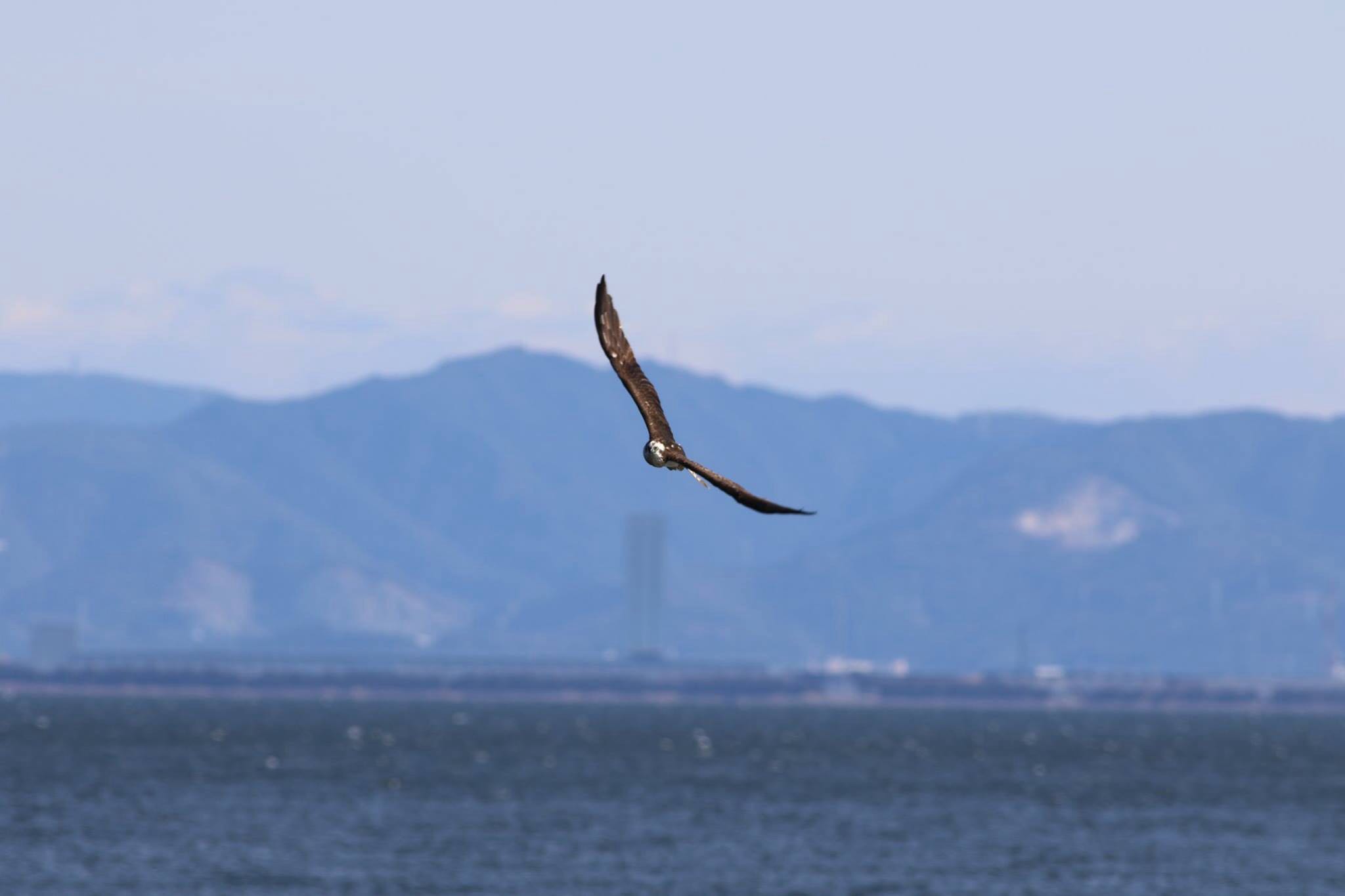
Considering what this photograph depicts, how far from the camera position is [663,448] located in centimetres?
2652

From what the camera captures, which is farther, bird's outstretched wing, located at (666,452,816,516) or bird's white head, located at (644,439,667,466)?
bird's white head, located at (644,439,667,466)

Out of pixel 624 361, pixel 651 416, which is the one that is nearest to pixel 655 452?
pixel 651 416

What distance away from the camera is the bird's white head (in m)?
26.4

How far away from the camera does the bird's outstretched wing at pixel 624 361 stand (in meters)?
27.2

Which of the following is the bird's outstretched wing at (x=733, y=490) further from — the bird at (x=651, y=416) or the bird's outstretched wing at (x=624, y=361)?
the bird's outstretched wing at (x=624, y=361)

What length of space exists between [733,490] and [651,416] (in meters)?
2.06

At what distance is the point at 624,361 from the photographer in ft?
92.5

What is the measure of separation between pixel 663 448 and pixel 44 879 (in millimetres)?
113735

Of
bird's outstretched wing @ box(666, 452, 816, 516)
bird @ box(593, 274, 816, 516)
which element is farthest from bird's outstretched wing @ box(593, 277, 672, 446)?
bird's outstretched wing @ box(666, 452, 816, 516)

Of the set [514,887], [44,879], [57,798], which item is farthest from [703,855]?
[57,798]

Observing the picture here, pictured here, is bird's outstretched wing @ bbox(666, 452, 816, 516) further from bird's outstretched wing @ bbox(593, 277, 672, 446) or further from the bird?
bird's outstretched wing @ bbox(593, 277, 672, 446)

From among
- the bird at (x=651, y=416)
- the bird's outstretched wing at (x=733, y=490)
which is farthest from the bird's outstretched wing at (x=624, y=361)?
the bird's outstretched wing at (x=733, y=490)

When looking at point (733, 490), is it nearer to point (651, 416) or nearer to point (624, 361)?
point (651, 416)

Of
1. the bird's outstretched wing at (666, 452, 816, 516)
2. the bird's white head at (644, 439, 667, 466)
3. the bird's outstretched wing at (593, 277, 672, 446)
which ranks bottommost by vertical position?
the bird's outstretched wing at (666, 452, 816, 516)
